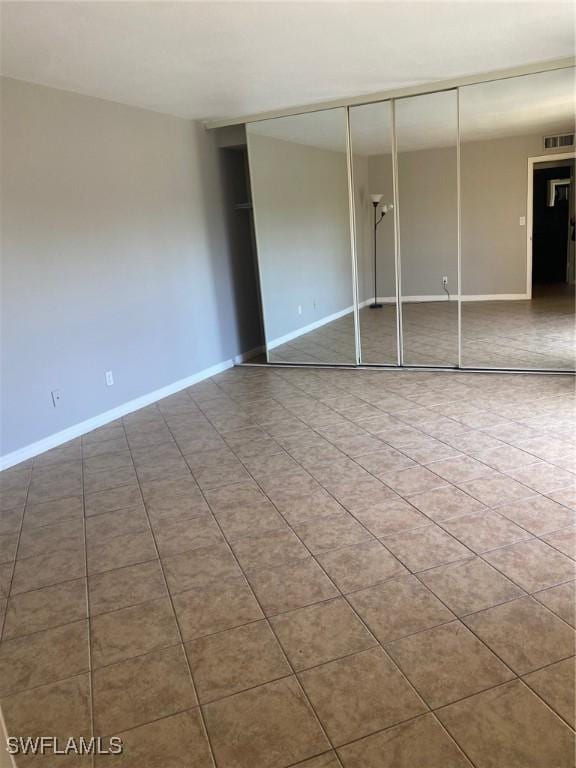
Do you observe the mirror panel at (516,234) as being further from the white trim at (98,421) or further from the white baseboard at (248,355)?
the white trim at (98,421)

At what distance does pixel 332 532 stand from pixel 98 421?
2.59m

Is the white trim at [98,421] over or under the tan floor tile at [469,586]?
over

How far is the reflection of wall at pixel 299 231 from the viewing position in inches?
223

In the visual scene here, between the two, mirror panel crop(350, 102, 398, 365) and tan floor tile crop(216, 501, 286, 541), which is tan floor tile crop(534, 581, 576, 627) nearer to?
tan floor tile crop(216, 501, 286, 541)

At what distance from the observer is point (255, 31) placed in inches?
128

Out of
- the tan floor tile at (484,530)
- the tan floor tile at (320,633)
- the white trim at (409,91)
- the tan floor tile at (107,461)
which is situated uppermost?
the white trim at (409,91)

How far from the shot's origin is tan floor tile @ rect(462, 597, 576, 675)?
1.85m

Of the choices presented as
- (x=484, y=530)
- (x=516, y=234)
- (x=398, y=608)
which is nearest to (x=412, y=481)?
(x=484, y=530)

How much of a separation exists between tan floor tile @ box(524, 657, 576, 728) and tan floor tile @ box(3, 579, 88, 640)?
1660 millimetres

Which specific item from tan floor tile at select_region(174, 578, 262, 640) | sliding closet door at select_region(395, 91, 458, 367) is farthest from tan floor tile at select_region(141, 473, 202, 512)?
sliding closet door at select_region(395, 91, 458, 367)

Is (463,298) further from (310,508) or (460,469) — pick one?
(310,508)

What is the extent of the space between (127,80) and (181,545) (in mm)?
3280

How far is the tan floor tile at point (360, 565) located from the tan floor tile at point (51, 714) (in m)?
1.02

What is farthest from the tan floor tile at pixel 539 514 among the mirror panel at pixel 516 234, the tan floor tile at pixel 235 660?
the mirror panel at pixel 516 234
